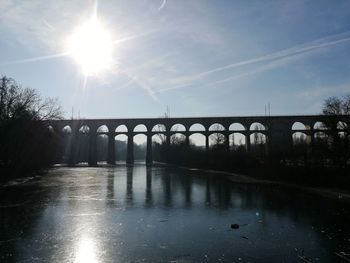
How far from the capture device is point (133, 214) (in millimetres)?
15391

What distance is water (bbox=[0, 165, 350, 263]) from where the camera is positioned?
9.27 meters

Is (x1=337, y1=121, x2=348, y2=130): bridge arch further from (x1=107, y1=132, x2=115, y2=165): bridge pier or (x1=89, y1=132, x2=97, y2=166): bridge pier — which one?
(x1=89, y1=132, x2=97, y2=166): bridge pier

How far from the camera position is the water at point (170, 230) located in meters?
9.27

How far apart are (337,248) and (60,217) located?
951 centimetres

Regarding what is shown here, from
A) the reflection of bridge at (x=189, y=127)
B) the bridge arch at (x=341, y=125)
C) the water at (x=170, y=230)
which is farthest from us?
the reflection of bridge at (x=189, y=127)

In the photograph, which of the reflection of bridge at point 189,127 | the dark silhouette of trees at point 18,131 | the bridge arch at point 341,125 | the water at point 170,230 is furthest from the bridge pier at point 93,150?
the water at point 170,230

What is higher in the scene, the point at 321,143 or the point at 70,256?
the point at 321,143

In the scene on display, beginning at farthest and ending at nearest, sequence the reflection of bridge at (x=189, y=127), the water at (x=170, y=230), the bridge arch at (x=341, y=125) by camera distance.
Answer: the reflection of bridge at (x=189, y=127)
the bridge arch at (x=341, y=125)
the water at (x=170, y=230)

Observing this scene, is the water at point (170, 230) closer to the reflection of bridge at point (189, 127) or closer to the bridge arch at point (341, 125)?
the bridge arch at point (341, 125)

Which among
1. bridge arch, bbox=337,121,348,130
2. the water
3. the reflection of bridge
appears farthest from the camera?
the reflection of bridge

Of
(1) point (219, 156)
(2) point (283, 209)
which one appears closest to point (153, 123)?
(1) point (219, 156)

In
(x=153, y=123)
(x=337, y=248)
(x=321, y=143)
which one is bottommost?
(x=337, y=248)

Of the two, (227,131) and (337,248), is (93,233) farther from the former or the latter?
(227,131)

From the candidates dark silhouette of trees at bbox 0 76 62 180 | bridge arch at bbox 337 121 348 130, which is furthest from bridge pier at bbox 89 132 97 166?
bridge arch at bbox 337 121 348 130
